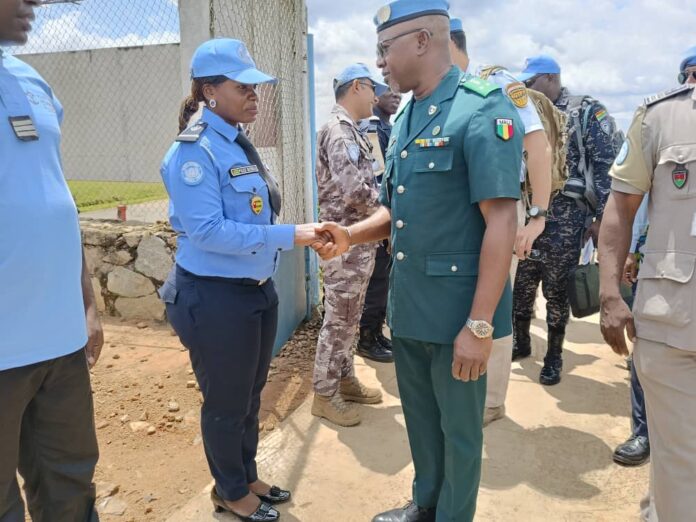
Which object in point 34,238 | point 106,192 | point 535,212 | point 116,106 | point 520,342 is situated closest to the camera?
point 34,238

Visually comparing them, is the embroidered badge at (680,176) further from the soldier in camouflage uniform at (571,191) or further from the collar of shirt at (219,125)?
the soldier in camouflage uniform at (571,191)

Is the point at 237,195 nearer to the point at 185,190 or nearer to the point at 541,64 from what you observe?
the point at 185,190

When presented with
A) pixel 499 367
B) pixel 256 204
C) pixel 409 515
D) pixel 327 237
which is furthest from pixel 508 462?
pixel 256 204

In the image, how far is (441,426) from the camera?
2.18 m

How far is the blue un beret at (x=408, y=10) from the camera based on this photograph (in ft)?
6.20

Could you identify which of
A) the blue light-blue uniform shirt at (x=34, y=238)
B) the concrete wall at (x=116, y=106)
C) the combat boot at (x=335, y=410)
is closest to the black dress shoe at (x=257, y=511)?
the combat boot at (x=335, y=410)

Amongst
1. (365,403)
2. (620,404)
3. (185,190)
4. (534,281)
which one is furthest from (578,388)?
(185,190)

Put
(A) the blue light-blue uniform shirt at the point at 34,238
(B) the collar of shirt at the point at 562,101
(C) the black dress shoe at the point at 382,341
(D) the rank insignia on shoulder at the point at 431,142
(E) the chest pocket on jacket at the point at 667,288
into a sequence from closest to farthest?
(A) the blue light-blue uniform shirt at the point at 34,238
(E) the chest pocket on jacket at the point at 667,288
(D) the rank insignia on shoulder at the point at 431,142
(B) the collar of shirt at the point at 562,101
(C) the black dress shoe at the point at 382,341

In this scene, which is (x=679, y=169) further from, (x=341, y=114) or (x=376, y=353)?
(x=376, y=353)

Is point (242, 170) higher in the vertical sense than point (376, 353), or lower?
higher

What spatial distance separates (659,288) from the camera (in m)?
1.89

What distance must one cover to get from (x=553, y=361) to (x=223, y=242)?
2.77 m

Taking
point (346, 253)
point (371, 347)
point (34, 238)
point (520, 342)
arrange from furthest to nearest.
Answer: point (371, 347) → point (520, 342) → point (346, 253) → point (34, 238)

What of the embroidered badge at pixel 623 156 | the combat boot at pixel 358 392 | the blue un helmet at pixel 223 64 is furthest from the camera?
the combat boot at pixel 358 392
